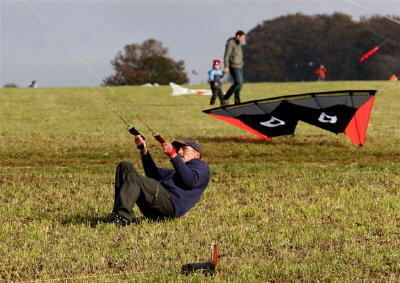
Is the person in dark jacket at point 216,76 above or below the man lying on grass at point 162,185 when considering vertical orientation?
above

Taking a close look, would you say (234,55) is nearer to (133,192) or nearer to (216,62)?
(216,62)

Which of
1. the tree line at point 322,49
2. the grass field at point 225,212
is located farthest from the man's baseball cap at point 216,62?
the tree line at point 322,49

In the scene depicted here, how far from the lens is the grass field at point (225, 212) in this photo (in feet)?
19.8

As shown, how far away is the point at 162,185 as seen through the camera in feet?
25.8

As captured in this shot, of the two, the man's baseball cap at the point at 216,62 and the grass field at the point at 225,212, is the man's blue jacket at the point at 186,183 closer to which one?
the grass field at the point at 225,212

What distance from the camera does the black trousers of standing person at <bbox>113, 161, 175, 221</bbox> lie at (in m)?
7.48

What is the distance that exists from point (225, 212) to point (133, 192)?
5.39 feet

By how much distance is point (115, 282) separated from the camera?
5.54 m

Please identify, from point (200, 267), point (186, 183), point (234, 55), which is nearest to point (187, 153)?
point (186, 183)

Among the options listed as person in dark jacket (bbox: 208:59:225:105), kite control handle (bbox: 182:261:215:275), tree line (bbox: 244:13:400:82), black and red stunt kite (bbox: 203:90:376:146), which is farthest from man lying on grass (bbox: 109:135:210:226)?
tree line (bbox: 244:13:400:82)

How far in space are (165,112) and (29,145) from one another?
38.2 ft

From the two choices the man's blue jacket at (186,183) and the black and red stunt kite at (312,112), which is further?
the black and red stunt kite at (312,112)

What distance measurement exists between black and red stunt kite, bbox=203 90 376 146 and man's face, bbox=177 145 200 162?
7589mm

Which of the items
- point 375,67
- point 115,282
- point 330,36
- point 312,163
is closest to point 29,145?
point 312,163
